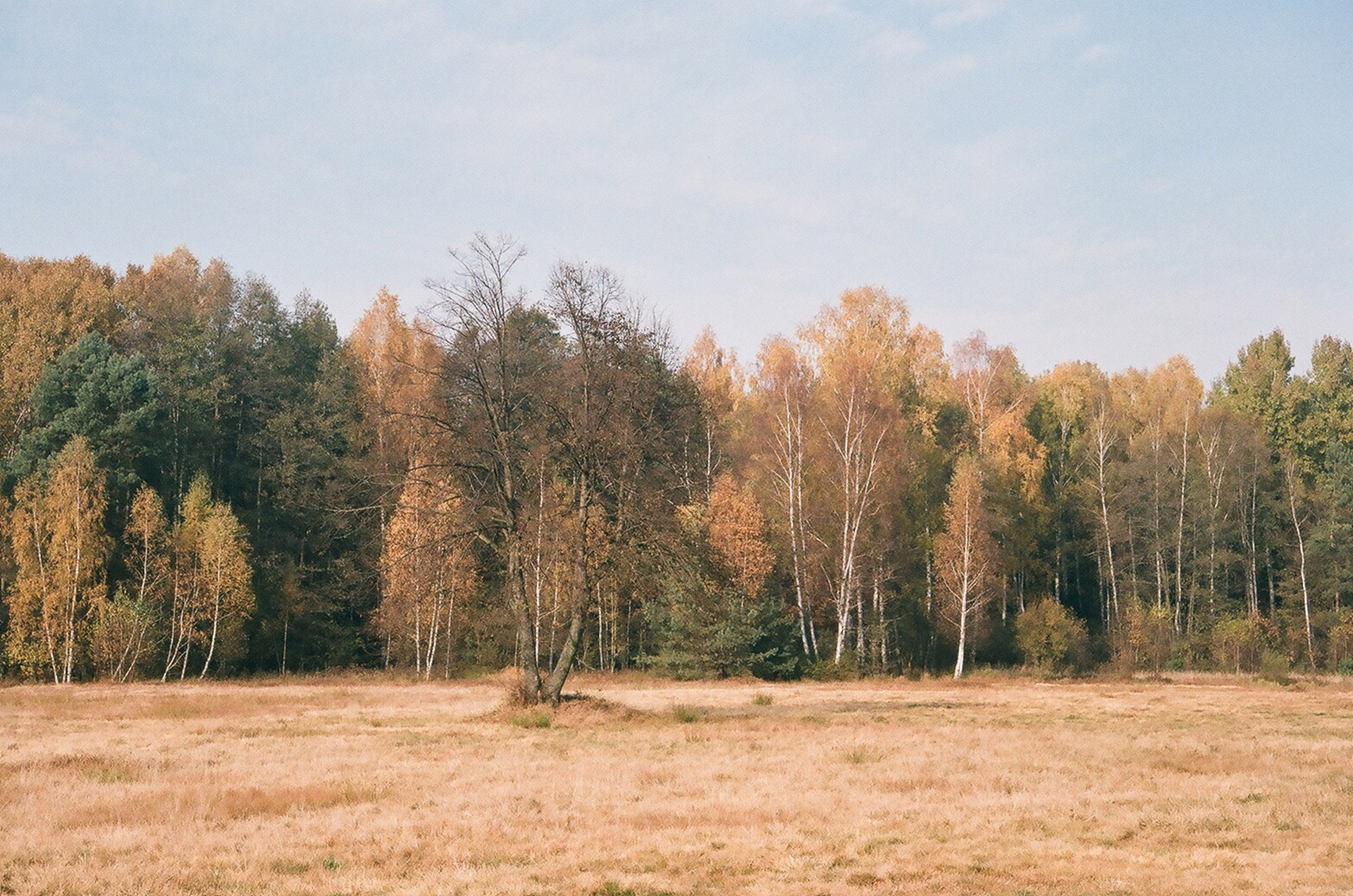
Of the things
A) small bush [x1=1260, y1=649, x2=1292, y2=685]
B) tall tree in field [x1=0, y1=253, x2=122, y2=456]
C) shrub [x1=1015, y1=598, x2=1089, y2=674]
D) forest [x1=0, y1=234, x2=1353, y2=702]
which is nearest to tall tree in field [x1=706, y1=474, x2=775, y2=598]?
forest [x1=0, y1=234, x2=1353, y2=702]

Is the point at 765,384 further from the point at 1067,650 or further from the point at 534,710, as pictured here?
the point at 534,710

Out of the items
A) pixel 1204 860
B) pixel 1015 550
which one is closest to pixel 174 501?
pixel 1015 550

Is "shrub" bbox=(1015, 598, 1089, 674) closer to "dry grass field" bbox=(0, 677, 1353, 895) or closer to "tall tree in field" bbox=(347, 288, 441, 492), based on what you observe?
"dry grass field" bbox=(0, 677, 1353, 895)

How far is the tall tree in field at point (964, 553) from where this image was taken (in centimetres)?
4853

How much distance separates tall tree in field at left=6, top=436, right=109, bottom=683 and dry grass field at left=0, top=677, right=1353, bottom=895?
1617cm

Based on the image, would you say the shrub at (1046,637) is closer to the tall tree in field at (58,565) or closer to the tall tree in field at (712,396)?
the tall tree in field at (712,396)

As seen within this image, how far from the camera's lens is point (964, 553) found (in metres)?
48.8

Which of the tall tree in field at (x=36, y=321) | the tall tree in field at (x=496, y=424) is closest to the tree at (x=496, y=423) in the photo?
the tall tree in field at (x=496, y=424)

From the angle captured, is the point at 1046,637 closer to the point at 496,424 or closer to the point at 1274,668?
the point at 1274,668

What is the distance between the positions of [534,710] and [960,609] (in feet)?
98.3

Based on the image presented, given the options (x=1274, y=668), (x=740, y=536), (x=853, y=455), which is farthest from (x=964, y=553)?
(x=1274, y=668)

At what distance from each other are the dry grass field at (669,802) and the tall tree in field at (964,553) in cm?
2024

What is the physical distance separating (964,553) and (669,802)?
1435 inches

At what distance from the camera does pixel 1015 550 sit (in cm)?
5912
